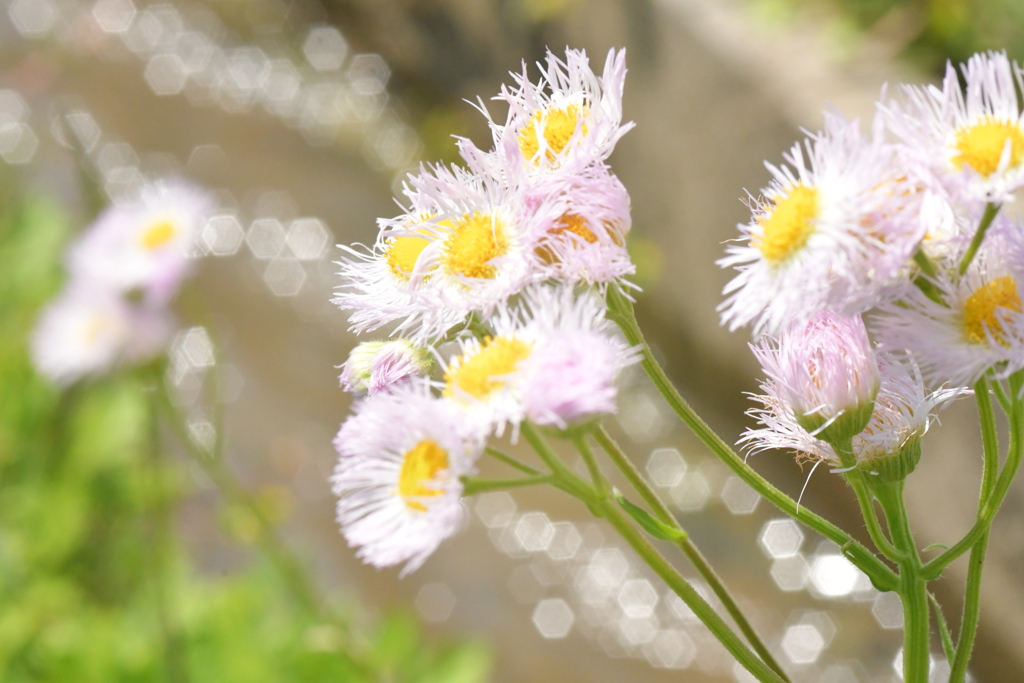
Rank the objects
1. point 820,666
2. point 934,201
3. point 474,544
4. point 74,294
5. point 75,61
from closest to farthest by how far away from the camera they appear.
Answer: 1. point 934,201
2. point 74,294
3. point 820,666
4. point 474,544
5. point 75,61

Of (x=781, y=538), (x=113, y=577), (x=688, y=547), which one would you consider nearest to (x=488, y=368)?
(x=688, y=547)

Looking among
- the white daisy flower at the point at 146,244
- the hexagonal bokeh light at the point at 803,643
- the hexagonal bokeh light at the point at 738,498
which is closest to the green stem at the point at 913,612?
the white daisy flower at the point at 146,244

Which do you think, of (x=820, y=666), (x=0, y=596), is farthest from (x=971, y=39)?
(x=0, y=596)

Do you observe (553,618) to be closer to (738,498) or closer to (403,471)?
(738,498)

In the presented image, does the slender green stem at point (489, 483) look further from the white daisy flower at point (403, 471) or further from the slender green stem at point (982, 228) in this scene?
the slender green stem at point (982, 228)

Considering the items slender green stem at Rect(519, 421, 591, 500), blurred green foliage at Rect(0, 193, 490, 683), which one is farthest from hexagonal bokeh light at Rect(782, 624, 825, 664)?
slender green stem at Rect(519, 421, 591, 500)

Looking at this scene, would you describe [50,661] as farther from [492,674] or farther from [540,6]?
[540,6]

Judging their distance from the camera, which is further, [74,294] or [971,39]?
[971,39]
